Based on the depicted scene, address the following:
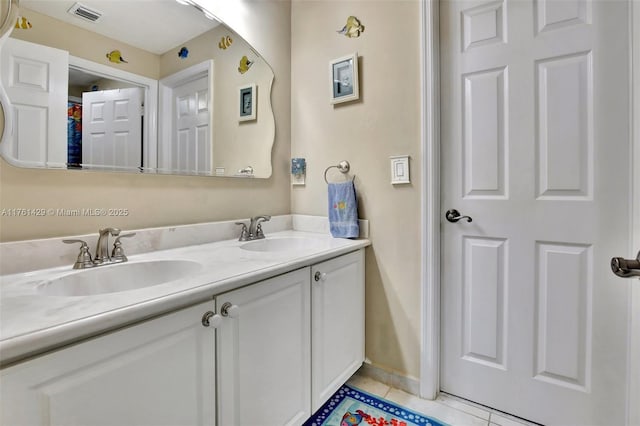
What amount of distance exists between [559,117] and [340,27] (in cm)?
123

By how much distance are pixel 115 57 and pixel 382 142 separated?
1.24 metres

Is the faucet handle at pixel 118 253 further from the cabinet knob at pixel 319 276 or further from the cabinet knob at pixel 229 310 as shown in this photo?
the cabinet knob at pixel 319 276

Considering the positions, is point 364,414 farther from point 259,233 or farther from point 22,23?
point 22,23

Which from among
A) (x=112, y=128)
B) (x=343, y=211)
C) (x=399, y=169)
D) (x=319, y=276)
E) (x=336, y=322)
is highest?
(x=112, y=128)

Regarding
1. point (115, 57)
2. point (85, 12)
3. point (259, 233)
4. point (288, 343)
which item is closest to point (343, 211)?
point (259, 233)

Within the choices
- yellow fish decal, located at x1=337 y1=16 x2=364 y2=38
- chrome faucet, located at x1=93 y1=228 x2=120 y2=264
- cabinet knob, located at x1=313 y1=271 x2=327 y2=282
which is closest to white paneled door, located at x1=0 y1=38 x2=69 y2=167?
chrome faucet, located at x1=93 y1=228 x2=120 y2=264

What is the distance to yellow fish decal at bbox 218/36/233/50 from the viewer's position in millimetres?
1500

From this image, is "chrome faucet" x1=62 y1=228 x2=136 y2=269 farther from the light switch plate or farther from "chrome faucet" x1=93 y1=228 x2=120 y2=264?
the light switch plate

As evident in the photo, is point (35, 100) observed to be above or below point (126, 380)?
above

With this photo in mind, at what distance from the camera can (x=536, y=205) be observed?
124 centimetres

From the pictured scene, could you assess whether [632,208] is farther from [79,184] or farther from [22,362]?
[79,184]

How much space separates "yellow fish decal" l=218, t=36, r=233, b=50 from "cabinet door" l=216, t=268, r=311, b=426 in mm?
1244

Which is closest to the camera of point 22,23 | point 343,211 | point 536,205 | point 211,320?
point 211,320

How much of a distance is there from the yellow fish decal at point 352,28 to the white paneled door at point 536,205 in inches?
17.3
